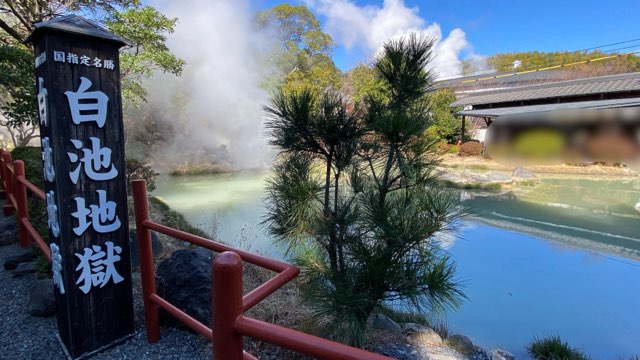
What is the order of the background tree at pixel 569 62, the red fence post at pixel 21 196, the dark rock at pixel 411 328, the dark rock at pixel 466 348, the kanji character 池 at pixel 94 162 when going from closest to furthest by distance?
the kanji character 池 at pixel 94 162 → the dark rock at pixel 466 348 → the dark rock at pixel 411 328 → the red fence post at pixel 21 196 → the background tree at pixel 569 62

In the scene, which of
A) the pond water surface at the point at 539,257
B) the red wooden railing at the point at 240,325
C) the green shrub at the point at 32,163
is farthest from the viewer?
the green shrub at the point at 32,163

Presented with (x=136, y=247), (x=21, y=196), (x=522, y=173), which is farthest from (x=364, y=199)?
(x=522, y=173)

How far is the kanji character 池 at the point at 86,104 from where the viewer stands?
4.86ft

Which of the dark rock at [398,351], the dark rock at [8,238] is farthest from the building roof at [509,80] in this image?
the dark rock at [8,238]

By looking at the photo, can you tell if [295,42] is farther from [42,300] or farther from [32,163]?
[42,300]

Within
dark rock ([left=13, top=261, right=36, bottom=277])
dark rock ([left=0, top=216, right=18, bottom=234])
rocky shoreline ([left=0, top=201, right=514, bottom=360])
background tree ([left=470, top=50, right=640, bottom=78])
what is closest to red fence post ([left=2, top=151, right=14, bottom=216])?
dark rock ([left=0, top=216, right=18, bottom=234])

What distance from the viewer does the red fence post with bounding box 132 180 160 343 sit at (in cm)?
168

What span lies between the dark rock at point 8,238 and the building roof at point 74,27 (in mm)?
2569

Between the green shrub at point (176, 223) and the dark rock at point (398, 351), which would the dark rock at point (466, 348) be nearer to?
the dark rock at point (398, 351)

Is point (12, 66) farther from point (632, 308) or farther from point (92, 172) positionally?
point (632, 308)

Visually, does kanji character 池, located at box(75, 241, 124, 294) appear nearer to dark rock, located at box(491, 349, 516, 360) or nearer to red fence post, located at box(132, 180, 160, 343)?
red fence post, located at box(132, 180, 160, 343)

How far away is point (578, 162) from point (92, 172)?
13.9 metres

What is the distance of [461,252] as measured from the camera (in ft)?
16.6

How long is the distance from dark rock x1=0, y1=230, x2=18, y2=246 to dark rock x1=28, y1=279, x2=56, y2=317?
4.92 feet
